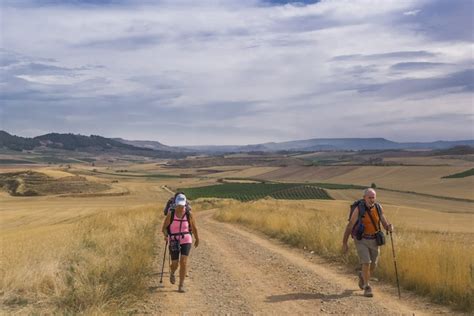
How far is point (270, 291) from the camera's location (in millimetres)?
10867

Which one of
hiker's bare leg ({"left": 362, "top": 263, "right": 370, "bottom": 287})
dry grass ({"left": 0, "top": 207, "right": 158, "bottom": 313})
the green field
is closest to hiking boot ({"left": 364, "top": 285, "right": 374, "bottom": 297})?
hiker's bare leg ({"left": 362, "top": 263, "right": 370, "bottom": 287})

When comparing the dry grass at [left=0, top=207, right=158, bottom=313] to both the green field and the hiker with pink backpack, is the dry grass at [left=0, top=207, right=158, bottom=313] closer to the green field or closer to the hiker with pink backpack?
the hiker with pink backpack

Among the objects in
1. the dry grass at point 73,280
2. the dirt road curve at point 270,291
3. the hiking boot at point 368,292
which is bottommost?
the dirt road curve at point 270,291

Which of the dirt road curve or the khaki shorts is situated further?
the khaki shorts

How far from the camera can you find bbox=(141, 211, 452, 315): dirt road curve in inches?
370

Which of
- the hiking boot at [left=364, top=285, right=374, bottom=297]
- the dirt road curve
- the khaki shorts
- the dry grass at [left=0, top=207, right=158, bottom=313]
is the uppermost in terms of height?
the khaki shorts

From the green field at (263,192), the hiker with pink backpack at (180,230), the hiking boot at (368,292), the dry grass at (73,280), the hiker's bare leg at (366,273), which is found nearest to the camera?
the dry grass at (73,280)

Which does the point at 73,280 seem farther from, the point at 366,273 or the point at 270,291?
the point at 366,273

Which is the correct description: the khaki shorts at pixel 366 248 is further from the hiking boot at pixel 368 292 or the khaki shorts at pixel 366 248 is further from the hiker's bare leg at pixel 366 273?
the hiking boot at pixel 368 292

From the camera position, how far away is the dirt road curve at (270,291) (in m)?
9.40

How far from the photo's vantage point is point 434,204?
78.2 metres

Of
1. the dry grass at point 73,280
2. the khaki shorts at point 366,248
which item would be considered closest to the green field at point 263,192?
the dry grass at point 73,280

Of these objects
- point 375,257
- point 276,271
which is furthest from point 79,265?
point 375,257

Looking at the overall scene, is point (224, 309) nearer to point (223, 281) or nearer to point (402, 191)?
point (223, 281)
